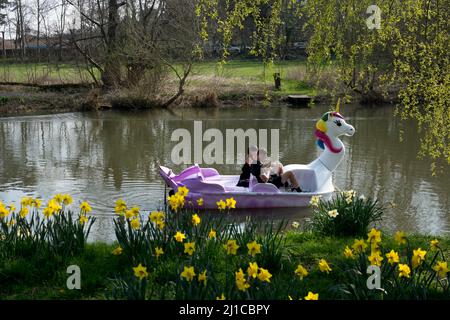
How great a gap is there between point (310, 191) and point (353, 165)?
171 inches

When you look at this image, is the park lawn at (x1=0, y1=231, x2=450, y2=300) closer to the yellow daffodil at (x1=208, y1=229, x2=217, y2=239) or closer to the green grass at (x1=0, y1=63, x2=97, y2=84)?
the yellow daffodil at (x1=208, y1=229, x2=217, y2=239)

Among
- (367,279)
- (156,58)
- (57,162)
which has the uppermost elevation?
(156,58)

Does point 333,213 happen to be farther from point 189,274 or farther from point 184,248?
A: point 189,274

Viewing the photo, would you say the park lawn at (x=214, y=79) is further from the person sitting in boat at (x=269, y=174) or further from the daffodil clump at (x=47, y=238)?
the daffodil clump at (x=47, y=238)

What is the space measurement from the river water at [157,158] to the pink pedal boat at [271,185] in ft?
0.76

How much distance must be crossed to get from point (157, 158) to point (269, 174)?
5.77 m

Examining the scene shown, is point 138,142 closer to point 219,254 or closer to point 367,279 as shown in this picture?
point 219,254

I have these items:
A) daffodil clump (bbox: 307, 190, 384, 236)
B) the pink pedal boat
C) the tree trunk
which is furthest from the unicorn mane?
the tree trunk

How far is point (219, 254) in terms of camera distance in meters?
5.37

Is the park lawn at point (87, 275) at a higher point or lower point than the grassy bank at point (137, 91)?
lower

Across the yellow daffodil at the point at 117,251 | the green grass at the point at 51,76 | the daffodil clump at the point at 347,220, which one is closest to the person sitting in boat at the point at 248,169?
the daffodil clump at the point at 347,220

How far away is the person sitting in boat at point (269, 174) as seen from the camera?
998 cm
